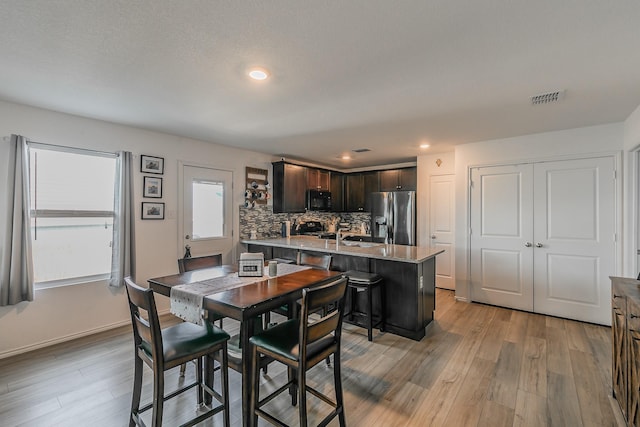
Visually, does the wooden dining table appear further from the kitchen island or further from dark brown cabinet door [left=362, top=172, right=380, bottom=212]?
dark brown cabinet door [left=362, top=172, right=380, bottom=212]

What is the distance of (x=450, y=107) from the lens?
284 cm

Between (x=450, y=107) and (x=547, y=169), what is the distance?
78.0 inches

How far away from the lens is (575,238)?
11.8ft

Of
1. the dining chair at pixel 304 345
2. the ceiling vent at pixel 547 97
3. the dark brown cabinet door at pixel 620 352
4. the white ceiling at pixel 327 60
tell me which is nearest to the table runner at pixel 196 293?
the dining chair at pixel 304 345

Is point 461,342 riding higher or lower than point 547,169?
lower

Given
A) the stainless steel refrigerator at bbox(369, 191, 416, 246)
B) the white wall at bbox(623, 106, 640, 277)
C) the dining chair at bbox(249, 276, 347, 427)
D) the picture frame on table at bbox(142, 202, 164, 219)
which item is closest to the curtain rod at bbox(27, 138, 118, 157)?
the picture frame on table at bbox(142, 202, 164, 219)

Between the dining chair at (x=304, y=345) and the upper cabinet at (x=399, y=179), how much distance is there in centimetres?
417

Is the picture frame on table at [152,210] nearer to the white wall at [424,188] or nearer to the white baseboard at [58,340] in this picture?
the white baseboard at [58,340]

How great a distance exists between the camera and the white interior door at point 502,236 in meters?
3.89

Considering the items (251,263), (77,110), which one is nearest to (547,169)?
(251,263)

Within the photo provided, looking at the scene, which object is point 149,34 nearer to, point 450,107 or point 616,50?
point 450,107

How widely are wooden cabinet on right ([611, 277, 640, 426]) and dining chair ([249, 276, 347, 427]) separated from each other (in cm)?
161

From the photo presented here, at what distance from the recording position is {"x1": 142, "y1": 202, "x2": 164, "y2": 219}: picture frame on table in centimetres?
368

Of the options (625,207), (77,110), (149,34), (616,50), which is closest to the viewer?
(149,34)
